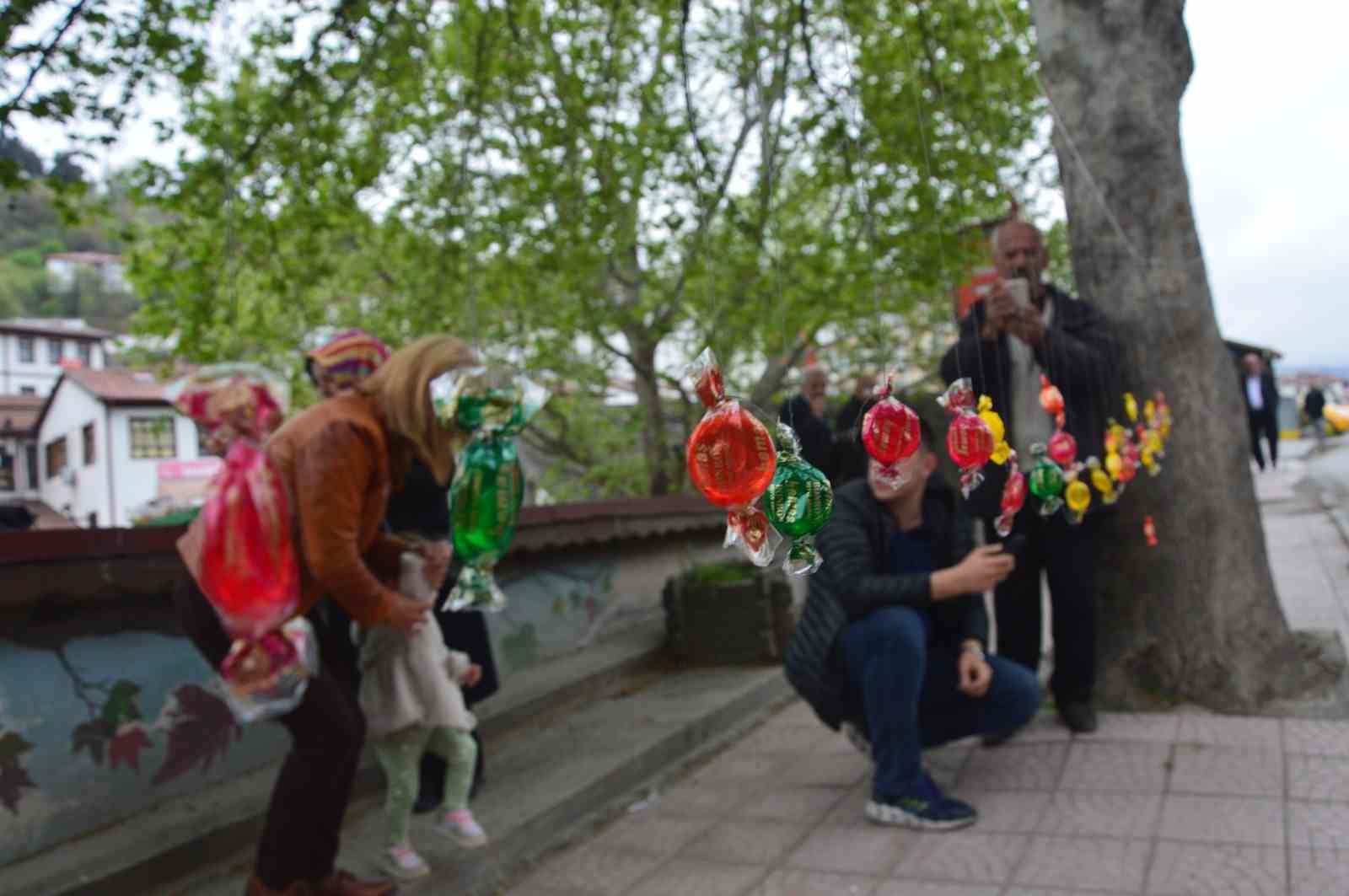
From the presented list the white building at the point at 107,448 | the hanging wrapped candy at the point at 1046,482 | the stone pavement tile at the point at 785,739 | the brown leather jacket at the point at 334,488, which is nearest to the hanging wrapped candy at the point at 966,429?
the hanging wrapped candy at the point at 1046,482

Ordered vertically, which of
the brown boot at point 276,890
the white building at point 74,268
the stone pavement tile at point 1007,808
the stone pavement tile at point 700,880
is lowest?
the stone pavement tile at point 700,880

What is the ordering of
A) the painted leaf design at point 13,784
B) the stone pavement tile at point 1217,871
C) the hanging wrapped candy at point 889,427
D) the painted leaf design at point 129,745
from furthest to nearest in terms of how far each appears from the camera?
1. the painted leaf design at point 129,745
2. the painted leaf design at point 13,784
3. the stone pavement tile at point 1217,871
4. the hanging wrapped candy at point 889,427

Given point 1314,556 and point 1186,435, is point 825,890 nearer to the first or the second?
point 1186,435

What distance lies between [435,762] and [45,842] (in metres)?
1.25

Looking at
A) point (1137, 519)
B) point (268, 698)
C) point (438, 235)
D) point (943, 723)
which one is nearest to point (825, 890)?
point (943, 723)

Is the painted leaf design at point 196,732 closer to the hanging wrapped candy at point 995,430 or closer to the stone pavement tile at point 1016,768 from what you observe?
the stone pavement tile at point 1016,768

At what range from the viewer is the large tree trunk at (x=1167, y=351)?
4258 millimetres

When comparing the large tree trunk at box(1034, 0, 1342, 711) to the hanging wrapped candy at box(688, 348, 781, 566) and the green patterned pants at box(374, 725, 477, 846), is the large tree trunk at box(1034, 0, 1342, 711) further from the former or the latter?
the hanging wrapped candy at box(688, 348, 781, 566)

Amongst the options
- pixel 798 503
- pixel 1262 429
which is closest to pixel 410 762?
pixel 798 503

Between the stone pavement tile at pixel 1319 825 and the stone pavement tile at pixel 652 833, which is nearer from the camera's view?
the stone pavement tile at pixel 1319 825

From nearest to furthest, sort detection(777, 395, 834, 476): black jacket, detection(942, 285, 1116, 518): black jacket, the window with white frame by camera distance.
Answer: detection(777, 395, 834, 476): black jacket, detection(942, 285, 1116, 518): black jacket, the window with white frame

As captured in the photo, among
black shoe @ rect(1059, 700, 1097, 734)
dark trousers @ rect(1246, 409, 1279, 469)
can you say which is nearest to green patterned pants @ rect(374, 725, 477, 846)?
black shoe @ rect(1059, 700, 1097, 734)

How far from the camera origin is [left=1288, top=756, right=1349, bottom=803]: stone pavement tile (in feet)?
10.9

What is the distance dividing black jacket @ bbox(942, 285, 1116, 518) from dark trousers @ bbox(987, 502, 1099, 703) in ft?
0.66
